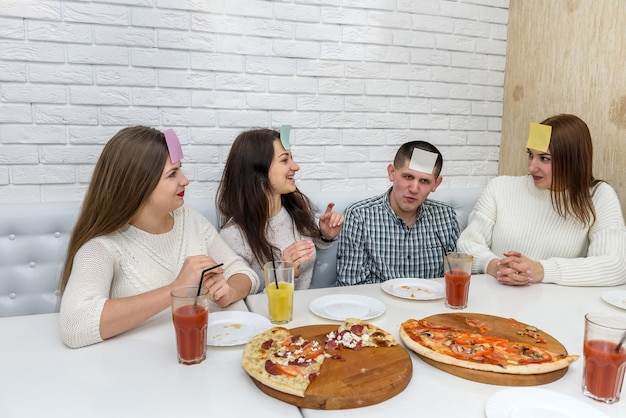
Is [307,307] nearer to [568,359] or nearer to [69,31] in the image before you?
[568,359]

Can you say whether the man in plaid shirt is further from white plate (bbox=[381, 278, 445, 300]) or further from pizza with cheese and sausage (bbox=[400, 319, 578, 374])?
pizza with cheese and sausage (bbox=[400, 319, 578, 374])

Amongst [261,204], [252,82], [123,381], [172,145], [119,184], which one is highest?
[252,82]

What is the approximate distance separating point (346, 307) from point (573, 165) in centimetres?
120

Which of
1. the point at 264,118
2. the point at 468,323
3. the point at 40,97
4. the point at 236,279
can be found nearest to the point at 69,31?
the point at 40,97

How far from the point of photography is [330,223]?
2164mm

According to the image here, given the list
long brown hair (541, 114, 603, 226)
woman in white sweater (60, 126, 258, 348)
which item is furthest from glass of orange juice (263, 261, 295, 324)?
long brown hair (541, 114, 603, 226)

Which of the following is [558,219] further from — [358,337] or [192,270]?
[192,270]

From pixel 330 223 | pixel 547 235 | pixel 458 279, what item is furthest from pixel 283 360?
pixel 547 235

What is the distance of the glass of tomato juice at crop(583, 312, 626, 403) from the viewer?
3.30 feet

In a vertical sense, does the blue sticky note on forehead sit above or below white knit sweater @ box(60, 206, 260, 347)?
above

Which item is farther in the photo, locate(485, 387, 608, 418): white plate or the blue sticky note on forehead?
the blue sticky note on forehead

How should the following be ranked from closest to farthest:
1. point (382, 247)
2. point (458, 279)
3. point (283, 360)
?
point (283, 360), point (458, 279), point (382, 247)

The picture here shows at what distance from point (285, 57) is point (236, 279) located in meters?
1.30

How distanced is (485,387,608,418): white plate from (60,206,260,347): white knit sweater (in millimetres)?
911
